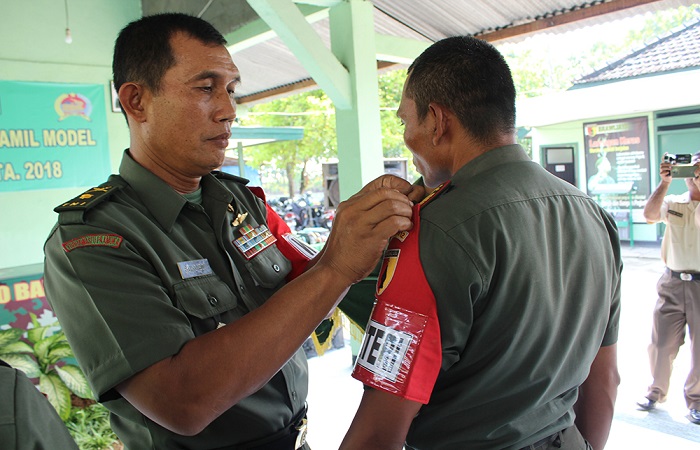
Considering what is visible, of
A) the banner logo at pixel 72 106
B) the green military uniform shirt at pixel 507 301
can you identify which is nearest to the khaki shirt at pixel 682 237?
the green military uniform shirt at pixel 507 301

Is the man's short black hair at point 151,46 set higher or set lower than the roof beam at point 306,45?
lower

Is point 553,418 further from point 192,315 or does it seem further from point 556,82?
point 556,82

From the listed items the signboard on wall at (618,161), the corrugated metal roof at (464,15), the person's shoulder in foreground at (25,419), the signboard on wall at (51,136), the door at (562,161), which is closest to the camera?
the person's shoulder in foreground at (25,419)

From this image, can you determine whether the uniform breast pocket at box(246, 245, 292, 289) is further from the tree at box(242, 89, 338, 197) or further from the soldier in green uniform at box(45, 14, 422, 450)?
the tree at box(242, 89, 338, 197)

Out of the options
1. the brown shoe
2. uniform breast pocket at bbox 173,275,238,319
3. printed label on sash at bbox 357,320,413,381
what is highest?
uniform breast pocket at bbox 173,275,238,319

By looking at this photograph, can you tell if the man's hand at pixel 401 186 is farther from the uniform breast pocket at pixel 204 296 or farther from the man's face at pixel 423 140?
the uniform breast pocket at pixel 204 296

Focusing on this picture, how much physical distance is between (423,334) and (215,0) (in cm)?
537

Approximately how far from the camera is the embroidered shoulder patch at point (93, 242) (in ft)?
3.76

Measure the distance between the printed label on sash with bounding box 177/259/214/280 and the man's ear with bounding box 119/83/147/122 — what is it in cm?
42

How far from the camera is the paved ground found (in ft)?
13.1

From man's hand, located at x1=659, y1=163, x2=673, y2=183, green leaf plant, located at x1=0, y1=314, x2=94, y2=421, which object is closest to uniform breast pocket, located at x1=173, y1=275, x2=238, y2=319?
green leaf plant, located at x1=0, y1=314, x2=94, y2=421

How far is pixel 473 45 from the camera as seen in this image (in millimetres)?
1423

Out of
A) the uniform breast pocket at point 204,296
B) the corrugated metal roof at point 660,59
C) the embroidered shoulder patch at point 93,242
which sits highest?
the corrugated metal roof at point 660,59

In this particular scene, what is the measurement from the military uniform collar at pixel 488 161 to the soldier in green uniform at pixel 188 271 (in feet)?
0.40
